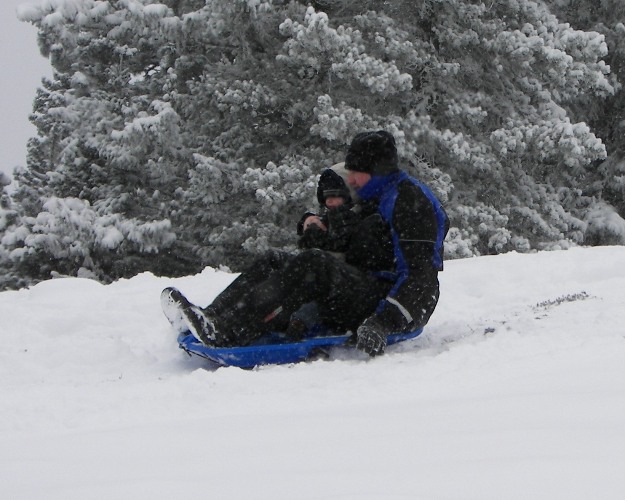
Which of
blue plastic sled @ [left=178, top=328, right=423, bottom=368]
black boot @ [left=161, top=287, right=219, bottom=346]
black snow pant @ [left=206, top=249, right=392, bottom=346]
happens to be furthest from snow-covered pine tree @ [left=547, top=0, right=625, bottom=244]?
black boot @ [left=161, top=287, right=219, bottom=346]

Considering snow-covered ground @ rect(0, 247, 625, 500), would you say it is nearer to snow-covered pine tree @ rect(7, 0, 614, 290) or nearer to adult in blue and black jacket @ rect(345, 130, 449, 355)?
adult in blue and black jacket @ rect(345, 130, 449, 355)

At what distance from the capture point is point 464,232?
11.8 meters

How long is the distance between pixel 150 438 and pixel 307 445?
529mm

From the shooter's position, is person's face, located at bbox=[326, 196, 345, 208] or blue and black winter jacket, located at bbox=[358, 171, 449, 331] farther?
person's face, located at bbox=[326, 196, 345, 208]

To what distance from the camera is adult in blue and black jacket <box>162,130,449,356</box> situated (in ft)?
14.3

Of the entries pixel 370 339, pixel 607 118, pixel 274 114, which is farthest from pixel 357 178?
pixel 607 118

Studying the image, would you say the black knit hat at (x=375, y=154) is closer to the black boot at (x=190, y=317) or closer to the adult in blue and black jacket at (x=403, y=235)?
the adult in blue and black jacket at (x=403, y=235)

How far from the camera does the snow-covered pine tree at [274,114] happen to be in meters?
11.4

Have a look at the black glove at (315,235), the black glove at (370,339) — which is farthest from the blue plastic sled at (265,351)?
the black glove at (315,235)

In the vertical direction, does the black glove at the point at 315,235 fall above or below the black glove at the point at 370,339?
above

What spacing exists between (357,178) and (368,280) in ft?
2.11

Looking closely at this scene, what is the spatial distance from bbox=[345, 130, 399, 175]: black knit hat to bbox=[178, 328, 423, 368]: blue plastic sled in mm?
1042

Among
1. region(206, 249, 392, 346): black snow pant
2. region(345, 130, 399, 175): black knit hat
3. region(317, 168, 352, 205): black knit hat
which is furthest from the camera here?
region(317, 168, 352, 205): black knit hat

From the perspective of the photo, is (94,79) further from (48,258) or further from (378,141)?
(378,141)
